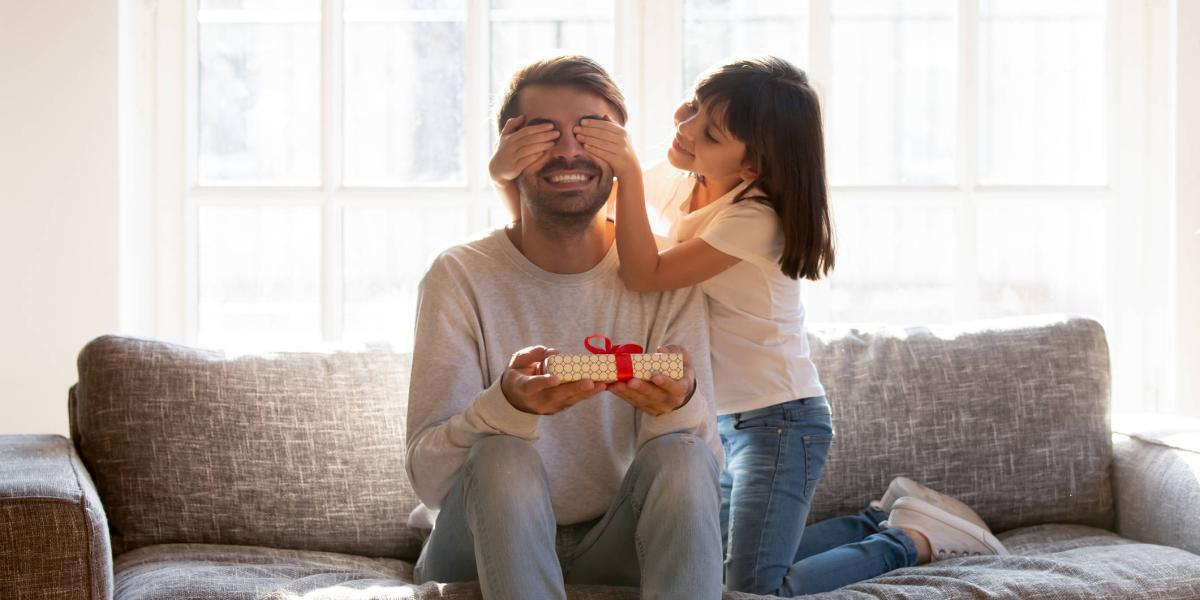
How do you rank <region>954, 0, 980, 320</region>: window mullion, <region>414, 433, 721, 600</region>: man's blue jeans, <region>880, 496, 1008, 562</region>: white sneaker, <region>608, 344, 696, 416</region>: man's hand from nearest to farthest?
<region>414, 433, 721, 600</region>: man's blue jeans
<region>608, 344, 696, 416</region>: man's hand
<region>880, 496, 1008, 562</region>: white sneaker
<region>954, 0, 980, 320</region>: window mullion

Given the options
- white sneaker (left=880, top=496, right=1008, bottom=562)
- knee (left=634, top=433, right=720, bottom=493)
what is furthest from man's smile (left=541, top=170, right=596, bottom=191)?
white sneaker (left=880, top=496, right=1008, bottom=562)

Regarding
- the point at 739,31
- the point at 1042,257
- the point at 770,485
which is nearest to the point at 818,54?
the point at 739,31

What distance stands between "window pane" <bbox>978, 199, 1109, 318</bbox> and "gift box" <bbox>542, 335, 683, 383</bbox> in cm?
169

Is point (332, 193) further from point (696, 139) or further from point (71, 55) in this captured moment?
point (696, 139)

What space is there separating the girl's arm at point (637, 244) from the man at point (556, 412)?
0.03 meters

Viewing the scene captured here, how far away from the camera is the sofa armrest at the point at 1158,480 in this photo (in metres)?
2.25

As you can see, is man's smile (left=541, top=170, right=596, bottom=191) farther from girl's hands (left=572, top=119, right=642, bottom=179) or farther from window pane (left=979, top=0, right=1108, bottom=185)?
window pane (left=979, top=0, right=1108, bottom=185)

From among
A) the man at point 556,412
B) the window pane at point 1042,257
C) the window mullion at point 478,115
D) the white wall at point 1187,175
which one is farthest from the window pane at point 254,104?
the white wall at point 1187,175

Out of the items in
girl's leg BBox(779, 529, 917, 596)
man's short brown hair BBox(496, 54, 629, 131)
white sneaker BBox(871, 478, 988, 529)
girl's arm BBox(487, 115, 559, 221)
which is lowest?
girl's leg BBox(779, 529, 917, 596)

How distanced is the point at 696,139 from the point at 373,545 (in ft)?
3.01

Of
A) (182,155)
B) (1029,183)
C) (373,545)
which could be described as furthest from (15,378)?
(1029,183)

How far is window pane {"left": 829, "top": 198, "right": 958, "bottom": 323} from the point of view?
3.19 m

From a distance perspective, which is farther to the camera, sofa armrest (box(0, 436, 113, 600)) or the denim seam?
the denim seam

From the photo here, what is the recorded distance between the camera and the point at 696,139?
2.19 meters
